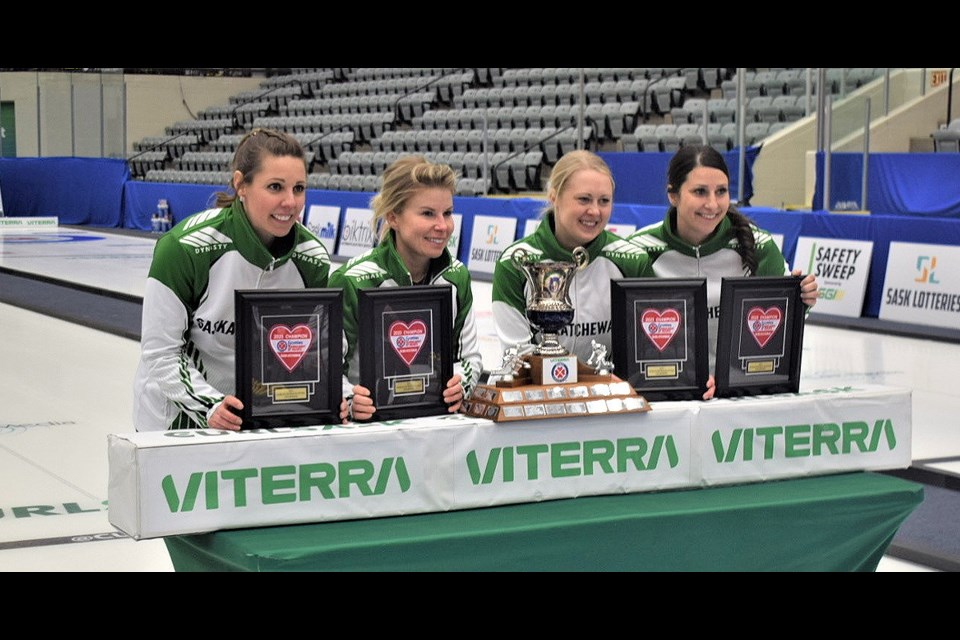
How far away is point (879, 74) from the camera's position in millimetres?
15172

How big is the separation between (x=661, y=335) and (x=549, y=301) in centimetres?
38

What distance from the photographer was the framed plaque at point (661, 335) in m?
3.50

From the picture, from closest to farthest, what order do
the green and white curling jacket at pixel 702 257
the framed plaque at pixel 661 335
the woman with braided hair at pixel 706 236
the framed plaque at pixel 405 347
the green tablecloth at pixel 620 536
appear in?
the green tablecloth at pixel 620 536 < the framed plaque at pixel 405 347 < the framed plaque at pixel 661 335 < the woman with braided hair at pixel 706 236 < the green and white curling jacket at pixel 702 257

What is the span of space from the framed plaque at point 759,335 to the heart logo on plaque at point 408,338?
83cm

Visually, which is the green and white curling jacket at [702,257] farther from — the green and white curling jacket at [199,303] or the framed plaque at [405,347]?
the green and white curling jacket at [199,303]

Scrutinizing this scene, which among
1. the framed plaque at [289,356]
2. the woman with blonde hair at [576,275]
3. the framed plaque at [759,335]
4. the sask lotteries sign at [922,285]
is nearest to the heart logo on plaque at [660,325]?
the framed plaque at [759,335]

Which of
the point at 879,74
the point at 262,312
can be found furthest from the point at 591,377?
the point at 879,74

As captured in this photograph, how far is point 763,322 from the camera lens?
3.61m

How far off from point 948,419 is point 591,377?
4.02 metres

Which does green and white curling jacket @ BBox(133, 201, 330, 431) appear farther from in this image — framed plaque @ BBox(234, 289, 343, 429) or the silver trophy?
the silver trophy

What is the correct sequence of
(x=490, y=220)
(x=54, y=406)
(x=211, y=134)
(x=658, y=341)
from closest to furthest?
(x=658, y=341), (x=54, y=406), (x=490, y=220), (x=211, y=134)

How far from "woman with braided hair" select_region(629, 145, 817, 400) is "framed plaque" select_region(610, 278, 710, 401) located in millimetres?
215
